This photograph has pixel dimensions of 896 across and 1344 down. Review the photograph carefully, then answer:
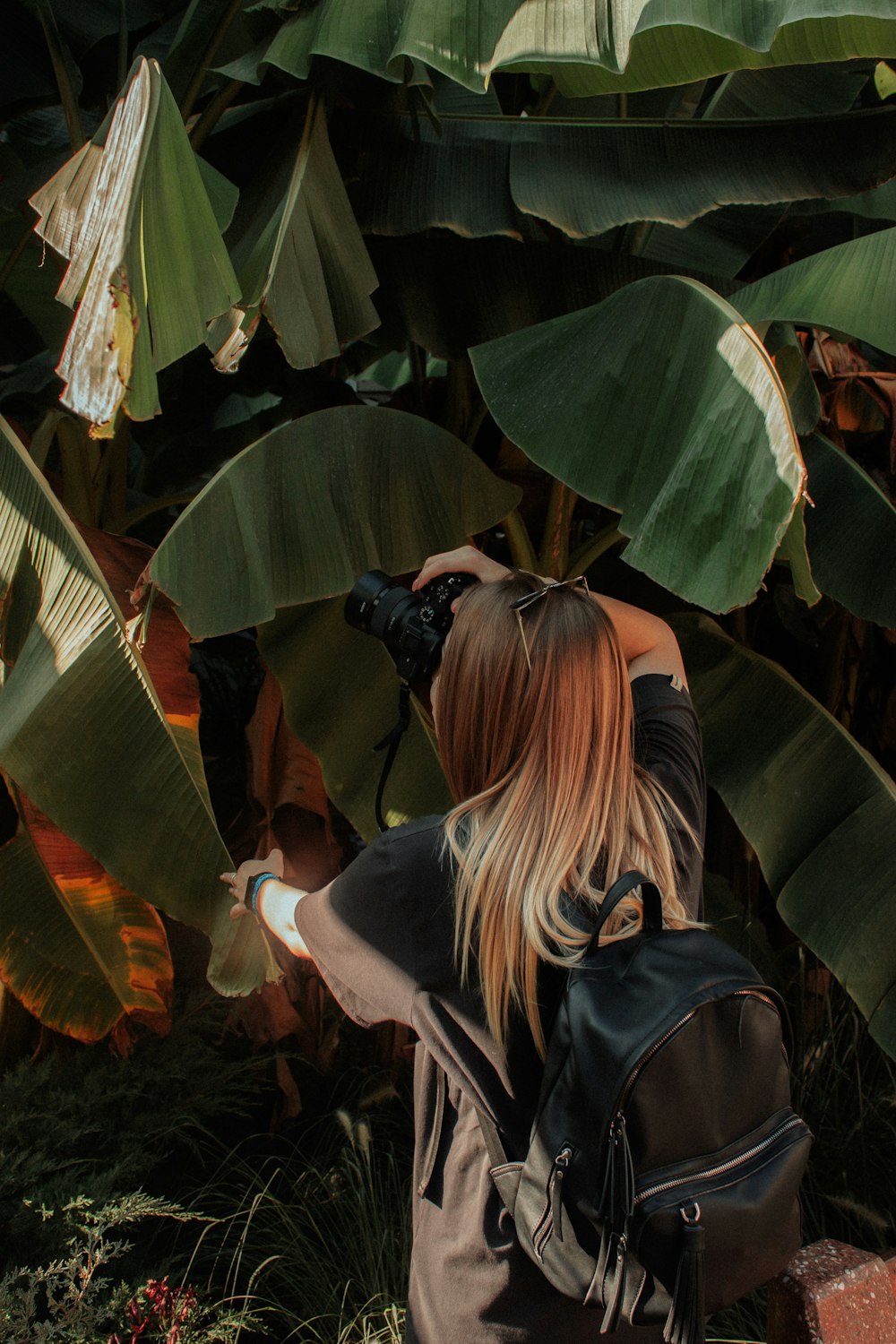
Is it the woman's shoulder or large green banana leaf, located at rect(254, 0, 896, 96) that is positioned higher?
large green banana leaf, located at rect(254, 0, 896, 96)

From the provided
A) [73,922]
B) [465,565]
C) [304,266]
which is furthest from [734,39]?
[73,922]

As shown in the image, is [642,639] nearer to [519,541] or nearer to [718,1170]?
[718,1170]

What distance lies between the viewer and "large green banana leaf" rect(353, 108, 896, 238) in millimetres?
2381

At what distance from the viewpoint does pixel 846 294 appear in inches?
75.0

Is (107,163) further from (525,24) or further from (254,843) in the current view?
(254,843)

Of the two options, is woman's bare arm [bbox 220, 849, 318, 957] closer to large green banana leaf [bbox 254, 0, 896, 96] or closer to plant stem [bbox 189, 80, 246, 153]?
large green banana leaf [bbox 254, 0, 896, 96]

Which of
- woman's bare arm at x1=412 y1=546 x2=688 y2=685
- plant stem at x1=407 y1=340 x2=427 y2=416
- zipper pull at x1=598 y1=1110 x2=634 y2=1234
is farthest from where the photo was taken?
plant stem at x1=407 y1=340 x2=427 y2=416

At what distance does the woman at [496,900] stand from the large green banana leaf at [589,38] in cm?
110

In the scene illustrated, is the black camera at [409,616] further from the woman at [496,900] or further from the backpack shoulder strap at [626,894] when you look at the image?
the backpack shoulder strap at [626,894]

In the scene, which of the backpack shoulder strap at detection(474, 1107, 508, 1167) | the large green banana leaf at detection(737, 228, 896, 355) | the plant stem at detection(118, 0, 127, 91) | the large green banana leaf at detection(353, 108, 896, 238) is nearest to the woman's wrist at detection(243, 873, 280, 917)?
the backpack shoulder strap at detection(474, 1107, 508, 1167)

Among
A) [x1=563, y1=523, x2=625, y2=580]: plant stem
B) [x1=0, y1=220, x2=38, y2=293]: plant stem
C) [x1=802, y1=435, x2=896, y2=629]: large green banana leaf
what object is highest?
[x1=0, y1=220, x2=38, y2=293]: plant stem

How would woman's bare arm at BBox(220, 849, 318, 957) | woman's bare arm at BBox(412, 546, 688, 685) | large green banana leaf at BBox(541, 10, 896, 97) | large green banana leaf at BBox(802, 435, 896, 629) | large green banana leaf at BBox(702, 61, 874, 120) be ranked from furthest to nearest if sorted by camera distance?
large green banana leaf at BBox(702, 61, 874, 120) → large green banana leaf at BBox(802, 435, 896, 629) → large green banana leaf at BBox(541, 10, 896, 97) → woman's bare arm at BBox(412, 546, 688, 685) → woman's bare arm at BBox(220, 849, 318, 957)

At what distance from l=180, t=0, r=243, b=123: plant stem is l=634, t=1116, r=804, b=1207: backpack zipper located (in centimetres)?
250

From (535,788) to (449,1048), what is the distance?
30 centimetres
